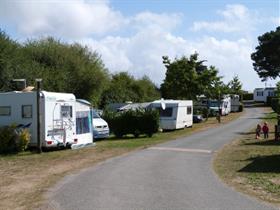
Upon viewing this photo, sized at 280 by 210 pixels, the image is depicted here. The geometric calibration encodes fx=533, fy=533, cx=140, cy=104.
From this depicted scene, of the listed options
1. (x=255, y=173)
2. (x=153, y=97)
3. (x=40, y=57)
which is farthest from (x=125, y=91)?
(x=255, y=173)

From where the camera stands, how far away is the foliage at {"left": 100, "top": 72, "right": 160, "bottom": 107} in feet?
185

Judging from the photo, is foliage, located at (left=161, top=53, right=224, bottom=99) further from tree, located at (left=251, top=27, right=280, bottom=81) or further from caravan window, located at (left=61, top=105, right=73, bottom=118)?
tree, located at (left=251, top=27, right=280, bottom=81)

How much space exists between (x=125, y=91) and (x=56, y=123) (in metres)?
40.1

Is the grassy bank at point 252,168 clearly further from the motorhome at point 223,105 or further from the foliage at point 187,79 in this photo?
the motorhome at point 223,105

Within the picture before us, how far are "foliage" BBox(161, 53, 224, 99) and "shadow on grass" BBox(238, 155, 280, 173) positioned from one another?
104 feet

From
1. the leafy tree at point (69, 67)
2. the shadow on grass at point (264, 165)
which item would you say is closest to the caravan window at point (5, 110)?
the shadow on grass at point (264, 165)

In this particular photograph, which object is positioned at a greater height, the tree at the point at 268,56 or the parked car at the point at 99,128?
the tree at the point at 268,56

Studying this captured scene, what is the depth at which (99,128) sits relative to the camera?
91.9 feet

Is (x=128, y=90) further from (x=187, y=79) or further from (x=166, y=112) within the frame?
(x=166, y=112)

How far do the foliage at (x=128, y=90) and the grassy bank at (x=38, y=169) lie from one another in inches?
1254

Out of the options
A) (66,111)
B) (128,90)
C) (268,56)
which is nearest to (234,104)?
(128,90)

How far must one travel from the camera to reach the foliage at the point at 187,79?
50.2 meters

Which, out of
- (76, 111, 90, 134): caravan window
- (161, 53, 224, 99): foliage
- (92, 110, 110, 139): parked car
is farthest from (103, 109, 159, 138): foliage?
(161, 53, 224, 99): foliage

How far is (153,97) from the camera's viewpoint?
67.1m
